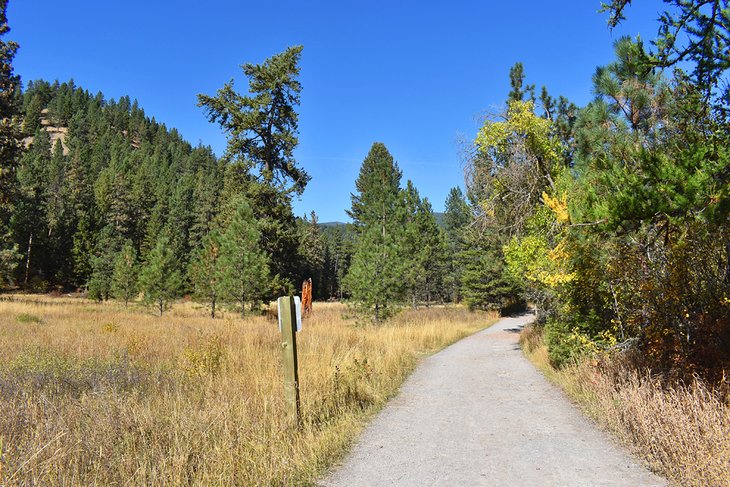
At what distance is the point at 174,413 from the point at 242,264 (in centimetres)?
1758

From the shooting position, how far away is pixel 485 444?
518cm

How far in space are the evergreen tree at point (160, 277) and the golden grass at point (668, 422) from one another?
24.4 meters

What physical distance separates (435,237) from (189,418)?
4166 centimetres

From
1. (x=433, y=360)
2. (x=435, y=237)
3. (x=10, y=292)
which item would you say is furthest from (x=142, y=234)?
(x=433, y=360)

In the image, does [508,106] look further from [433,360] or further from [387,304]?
[387,304]

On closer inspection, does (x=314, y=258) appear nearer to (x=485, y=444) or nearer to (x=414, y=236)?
(x=414, y=236)

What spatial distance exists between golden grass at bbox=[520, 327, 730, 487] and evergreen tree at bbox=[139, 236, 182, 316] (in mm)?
24357

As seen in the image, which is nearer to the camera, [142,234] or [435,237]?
[435,237]

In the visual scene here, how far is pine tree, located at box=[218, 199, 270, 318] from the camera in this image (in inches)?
843

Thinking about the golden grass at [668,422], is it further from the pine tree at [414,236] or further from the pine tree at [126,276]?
the pine tree at [126,276]

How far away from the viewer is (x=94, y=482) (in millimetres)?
3168

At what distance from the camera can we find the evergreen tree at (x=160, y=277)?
85.4 feet

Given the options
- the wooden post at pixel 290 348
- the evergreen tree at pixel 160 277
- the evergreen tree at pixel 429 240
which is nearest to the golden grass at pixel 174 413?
the wooden post at pixel 290 348

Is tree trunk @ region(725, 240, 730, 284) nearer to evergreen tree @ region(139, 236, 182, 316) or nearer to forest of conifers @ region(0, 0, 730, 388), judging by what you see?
forest of conifers @ region(0, 0, 730, 388)
